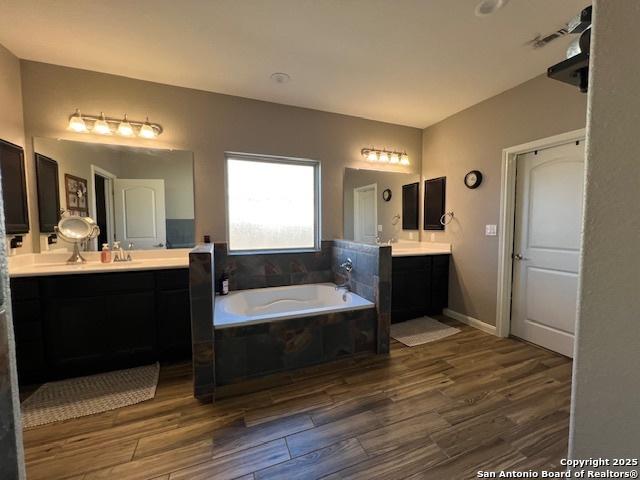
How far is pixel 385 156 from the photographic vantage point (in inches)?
144

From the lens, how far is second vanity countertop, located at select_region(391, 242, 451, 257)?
133 inches

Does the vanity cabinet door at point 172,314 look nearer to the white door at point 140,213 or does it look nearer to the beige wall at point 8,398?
the white door at point 140,213

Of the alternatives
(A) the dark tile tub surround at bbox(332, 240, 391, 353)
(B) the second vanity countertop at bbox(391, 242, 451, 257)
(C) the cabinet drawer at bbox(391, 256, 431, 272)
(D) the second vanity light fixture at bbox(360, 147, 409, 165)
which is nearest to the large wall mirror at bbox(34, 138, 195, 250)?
(A) the dark tile tub surround at bbox(332, 240, 391, 353)

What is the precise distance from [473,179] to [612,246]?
10.2 feet

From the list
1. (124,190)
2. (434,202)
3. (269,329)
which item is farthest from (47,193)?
(434,202)

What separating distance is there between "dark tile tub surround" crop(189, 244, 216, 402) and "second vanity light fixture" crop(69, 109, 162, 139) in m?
1.54

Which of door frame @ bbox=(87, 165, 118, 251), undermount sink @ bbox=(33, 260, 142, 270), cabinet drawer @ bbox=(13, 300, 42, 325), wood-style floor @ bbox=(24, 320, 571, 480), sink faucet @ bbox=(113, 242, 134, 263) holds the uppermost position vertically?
door frame @ bbox=(87, 165, 118, 251)

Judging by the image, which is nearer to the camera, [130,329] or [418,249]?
[130,329]

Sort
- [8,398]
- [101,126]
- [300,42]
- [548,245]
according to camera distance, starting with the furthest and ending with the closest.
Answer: [548,245] → [101,126] → [300,42] → [8,398]

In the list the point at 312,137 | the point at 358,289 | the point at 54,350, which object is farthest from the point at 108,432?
the point at 312,137

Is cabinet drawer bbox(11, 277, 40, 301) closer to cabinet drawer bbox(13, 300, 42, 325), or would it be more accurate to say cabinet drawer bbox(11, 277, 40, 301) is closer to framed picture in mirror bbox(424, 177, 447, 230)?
cabinet drawer bbox(13, 300, 42, 325)

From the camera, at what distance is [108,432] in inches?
65.4

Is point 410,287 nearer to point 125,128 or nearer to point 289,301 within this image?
point 289,301

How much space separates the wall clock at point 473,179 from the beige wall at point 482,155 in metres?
0.05
